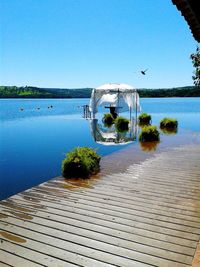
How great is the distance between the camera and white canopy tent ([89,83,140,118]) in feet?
109

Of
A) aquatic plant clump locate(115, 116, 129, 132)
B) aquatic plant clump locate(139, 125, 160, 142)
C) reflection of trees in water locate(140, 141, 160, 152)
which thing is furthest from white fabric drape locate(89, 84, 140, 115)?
reflection of trees in water locate(140, 141, 160, 152)

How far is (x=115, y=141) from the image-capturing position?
21.9 meters

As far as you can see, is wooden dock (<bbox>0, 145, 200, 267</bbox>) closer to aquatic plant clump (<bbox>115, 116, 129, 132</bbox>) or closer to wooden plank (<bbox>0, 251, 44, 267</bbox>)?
wooden plank (<bbox>0, 251, 44, 267</bbox>)

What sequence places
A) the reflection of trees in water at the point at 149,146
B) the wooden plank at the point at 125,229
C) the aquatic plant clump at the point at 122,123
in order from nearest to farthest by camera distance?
the wooden plank at the point at 125,229 → the reflection of trees in water at the point at 149,146 → the aquatic plant clump at the point at 122,123

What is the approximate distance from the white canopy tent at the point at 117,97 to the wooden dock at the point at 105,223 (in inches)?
924

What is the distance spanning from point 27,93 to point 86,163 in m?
188

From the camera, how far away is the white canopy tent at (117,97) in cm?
3328

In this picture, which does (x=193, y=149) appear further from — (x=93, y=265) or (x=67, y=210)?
(x=93, y=265)

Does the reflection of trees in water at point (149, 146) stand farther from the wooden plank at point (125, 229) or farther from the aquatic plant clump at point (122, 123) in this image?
the aquatic plant clump at point (122, 123)

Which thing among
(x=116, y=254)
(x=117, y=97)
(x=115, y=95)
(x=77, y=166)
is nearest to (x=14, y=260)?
(x=116, y=254)

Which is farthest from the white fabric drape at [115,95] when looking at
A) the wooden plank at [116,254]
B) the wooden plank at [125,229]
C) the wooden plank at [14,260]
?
the wooden plank at [14,260]

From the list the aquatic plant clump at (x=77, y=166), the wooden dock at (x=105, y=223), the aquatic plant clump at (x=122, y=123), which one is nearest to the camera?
the wooden dock at (x=105, y=223)

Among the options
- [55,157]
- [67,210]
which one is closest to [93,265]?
[67,210]

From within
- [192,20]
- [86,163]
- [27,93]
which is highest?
[27,93]
